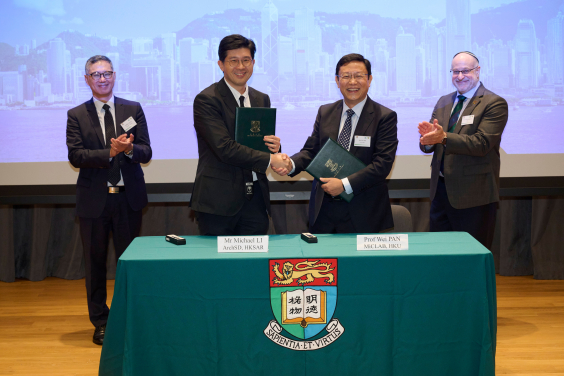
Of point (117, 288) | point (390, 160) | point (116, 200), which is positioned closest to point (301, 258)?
point (117, 288)

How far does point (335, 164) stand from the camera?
255 centimetres

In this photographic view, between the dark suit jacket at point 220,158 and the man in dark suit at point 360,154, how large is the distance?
0.21 metres

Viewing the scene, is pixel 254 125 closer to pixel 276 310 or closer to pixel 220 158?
pixel 220 158

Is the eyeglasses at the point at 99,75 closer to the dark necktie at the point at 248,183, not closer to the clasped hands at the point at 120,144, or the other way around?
the clasped hands at the point at 120,144

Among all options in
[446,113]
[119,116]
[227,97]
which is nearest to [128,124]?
[119,116]

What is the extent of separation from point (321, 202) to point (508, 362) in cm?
144

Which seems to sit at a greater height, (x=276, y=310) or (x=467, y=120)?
(x=467, y=120)

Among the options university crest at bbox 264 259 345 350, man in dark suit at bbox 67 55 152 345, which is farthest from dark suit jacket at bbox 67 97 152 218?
university crest at bbox 264 259 345 350

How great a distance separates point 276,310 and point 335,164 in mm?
937

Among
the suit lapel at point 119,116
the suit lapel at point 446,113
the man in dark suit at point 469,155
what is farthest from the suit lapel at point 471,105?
the suit lapel at point 119,116

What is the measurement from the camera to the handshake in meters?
2.53

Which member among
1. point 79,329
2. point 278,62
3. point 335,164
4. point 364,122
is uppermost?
point 278,62

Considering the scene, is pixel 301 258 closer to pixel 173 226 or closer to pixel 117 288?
pixel 117 288

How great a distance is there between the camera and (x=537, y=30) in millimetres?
4098
